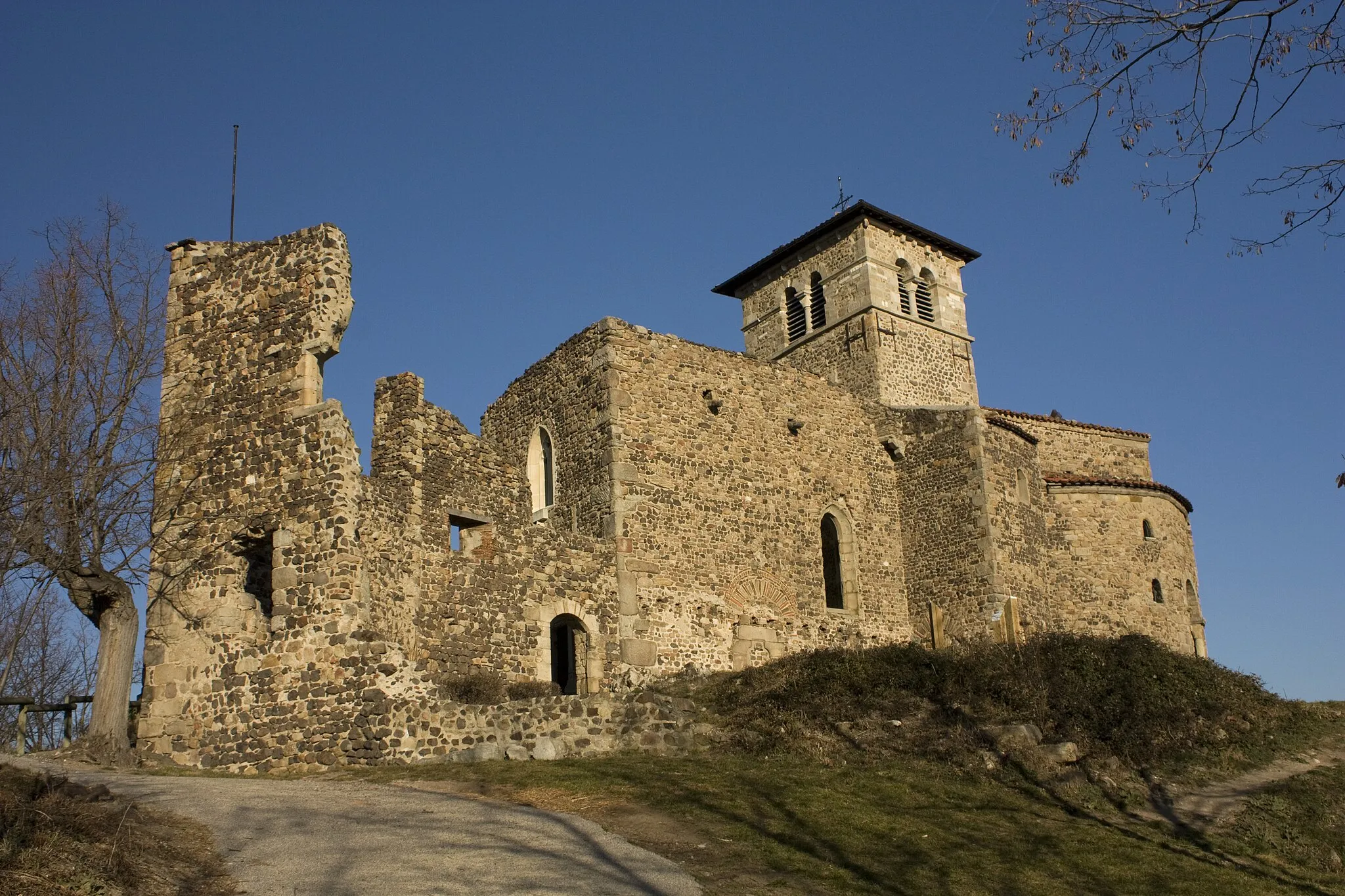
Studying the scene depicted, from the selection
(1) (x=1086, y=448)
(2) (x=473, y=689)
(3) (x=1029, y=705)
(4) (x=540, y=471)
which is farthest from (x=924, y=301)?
(2) (x=473, y=689)

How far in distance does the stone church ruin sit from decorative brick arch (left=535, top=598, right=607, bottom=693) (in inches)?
2.3

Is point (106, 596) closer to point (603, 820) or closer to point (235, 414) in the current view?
point (235, 414)

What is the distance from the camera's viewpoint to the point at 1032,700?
17859 millimetres

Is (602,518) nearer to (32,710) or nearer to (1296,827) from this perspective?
(32,710)

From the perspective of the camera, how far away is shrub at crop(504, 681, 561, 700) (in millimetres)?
20219

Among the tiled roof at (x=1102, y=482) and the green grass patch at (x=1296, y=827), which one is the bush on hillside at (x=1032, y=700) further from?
the tiled roof at (x=1102, y=482)

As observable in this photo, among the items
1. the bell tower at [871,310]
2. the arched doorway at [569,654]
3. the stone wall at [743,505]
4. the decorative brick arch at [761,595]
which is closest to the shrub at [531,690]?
the arched doorway at [569,654]

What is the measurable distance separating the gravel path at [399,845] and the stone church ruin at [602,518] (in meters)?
3.27

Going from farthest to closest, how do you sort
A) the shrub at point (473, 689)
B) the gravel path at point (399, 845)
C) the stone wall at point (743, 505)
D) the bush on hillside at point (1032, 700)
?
the stone wall at point (743, 505) < the shrub at point (473, 689) < the bush on hillside at point (1032, 700) < the gravel path at point (399, 845)

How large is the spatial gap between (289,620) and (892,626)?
1474 centimetres

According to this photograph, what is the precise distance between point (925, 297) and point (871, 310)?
3340mm

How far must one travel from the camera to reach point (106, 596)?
16.9 meters

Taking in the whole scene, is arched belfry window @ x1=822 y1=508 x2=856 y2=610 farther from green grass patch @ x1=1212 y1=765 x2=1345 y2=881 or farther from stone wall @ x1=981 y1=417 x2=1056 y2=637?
green grass patch @ x1=1212 y1=765 x2=1345 y2=881

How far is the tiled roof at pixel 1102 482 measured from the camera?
2898 centimetres
